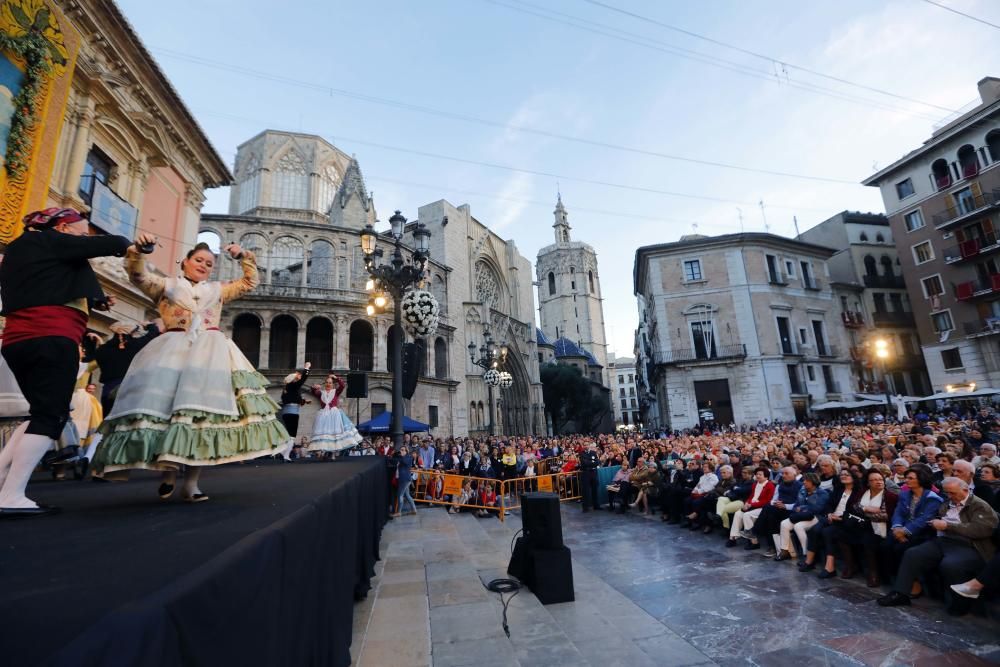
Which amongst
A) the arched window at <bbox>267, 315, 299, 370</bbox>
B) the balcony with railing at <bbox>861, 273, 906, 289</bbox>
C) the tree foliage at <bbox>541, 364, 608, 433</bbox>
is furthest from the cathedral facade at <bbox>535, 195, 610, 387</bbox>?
the arched window at <bbox>267, 315, 299, 370</bbox>

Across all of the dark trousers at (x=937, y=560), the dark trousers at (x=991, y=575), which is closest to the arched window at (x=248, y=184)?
the dark trousers at (x=937, y=560)

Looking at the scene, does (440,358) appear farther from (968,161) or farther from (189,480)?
(968,161)

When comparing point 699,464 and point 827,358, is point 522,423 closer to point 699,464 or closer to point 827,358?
point 827,358

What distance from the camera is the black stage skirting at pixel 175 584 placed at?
77 centimetres

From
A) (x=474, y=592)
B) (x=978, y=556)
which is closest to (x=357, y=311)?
(x=474, y=592)

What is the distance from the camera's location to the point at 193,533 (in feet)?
5.43

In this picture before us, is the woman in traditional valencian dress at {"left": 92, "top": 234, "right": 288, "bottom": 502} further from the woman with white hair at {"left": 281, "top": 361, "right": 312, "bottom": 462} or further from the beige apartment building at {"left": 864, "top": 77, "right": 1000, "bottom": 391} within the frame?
the beige apartment building at {"left": 864, "top": 77, "right": 1000, "bottom": 391}

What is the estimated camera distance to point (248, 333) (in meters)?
24.1

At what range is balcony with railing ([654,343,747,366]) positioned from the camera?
26.7m

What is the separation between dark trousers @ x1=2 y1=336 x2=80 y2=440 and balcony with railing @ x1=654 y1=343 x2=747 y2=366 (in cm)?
2756

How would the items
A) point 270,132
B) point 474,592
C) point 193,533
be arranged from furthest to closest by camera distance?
point 270,132, point 474,592, point 193,533

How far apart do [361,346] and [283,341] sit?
13.6ft

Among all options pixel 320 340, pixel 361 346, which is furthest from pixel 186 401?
pixel 361 346

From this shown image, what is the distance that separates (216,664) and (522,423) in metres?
37.4
